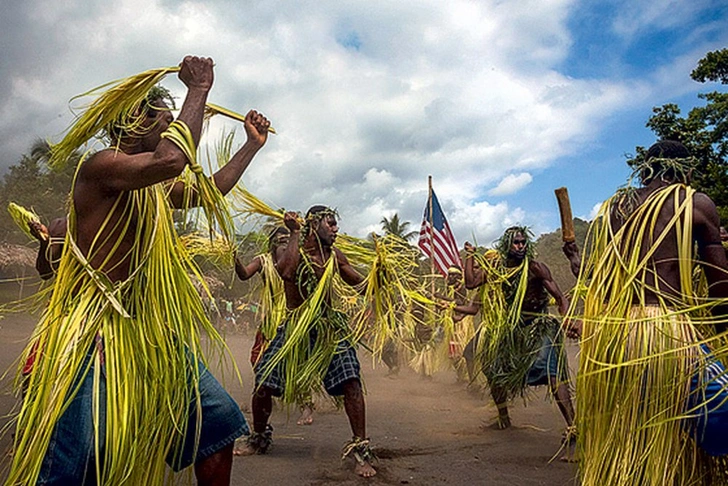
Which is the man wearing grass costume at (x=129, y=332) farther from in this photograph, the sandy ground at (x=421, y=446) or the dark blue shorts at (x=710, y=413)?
the dark blue shorts at (x=710, y=413)

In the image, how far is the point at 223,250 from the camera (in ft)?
15.0

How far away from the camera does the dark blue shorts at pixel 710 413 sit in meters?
2.10

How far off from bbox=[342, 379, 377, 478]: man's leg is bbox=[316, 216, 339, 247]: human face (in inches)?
38.4

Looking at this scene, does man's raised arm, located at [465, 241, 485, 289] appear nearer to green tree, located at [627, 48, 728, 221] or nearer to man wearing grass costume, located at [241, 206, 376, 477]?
man wearing grass costume, located at [241, 206, 376, 477]

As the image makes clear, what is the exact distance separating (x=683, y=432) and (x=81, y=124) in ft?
8.08

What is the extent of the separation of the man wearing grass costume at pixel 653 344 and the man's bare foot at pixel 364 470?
1.42m

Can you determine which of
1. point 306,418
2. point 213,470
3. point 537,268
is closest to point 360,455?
point 213,470

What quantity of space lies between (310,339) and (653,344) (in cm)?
227

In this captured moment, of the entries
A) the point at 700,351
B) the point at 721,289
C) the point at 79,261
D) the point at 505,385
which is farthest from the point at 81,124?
the point at 505,385

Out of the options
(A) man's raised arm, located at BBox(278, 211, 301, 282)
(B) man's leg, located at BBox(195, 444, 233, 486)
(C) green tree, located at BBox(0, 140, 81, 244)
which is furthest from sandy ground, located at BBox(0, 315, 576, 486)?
(C) green tree, located at BBox(0, 140, 81, 244)

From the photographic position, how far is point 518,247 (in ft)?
16.3

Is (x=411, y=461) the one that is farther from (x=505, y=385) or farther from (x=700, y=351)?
(x=700, y=351)

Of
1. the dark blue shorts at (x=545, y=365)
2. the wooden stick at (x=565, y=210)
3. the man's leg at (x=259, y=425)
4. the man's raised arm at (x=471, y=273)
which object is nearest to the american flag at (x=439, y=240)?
the man's raised arm at (x=471, y=273)

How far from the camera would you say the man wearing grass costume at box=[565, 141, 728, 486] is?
7.16ft
